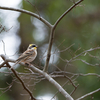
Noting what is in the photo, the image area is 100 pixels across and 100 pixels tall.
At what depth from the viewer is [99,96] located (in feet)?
23.0

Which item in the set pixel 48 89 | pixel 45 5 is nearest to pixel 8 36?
pixel 45 5

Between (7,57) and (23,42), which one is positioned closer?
(7,57)

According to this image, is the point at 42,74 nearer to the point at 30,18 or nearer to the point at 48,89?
the point at 48,89

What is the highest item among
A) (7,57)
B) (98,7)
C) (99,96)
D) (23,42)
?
(98,7)

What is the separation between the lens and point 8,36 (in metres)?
7.93

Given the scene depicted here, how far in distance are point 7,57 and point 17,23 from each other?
476 centimetres

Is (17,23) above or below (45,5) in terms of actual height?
below

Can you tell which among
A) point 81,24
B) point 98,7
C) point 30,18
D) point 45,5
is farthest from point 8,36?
point 98,7

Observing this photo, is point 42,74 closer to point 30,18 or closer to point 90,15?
point 30,18

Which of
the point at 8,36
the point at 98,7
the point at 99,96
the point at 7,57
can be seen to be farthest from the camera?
the point at 98,7

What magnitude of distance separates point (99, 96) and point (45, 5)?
460 centimetres

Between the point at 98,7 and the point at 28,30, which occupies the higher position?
the point at 98,7

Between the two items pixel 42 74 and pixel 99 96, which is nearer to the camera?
pixel 42 74

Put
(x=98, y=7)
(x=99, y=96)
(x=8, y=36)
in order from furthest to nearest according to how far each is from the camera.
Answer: (x=98, y=7), (x=8, y=36), (x=99, y=96)
